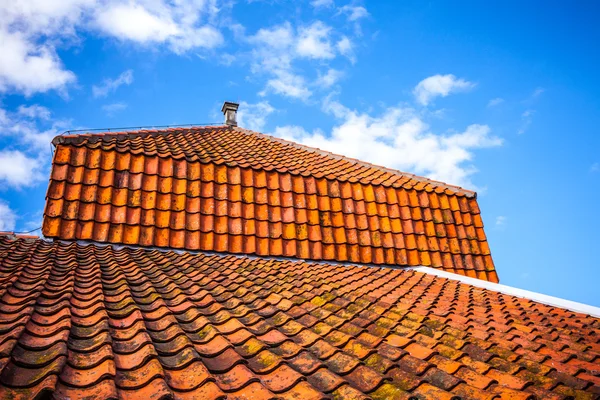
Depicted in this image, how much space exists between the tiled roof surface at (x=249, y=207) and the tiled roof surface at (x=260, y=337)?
1271mm

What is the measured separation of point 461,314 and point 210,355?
2932mm

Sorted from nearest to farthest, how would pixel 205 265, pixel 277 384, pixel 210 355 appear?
pixel 277 384, pixel 210 355, pixel 205 265

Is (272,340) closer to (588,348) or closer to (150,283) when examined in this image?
(150,283)

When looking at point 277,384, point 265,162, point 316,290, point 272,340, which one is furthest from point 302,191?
point 277,384

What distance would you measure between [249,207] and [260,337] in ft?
14.5

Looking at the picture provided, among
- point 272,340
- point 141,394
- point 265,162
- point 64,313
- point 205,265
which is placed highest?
point 265,162

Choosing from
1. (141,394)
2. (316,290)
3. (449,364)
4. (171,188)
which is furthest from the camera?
(171,188)

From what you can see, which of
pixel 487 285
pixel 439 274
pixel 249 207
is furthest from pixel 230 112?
pixel 487 285

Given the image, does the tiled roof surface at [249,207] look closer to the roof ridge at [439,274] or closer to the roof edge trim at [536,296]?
the roof ridge at [439,274]

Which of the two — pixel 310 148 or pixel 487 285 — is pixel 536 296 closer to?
pixel 487 285

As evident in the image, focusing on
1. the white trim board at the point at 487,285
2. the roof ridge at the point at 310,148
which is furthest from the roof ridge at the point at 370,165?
the white trim board at the point at 487,285

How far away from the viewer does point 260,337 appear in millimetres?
3166

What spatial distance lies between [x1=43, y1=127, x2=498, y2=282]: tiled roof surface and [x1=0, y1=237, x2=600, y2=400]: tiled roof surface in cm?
127

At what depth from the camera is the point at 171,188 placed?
7.16 meters
